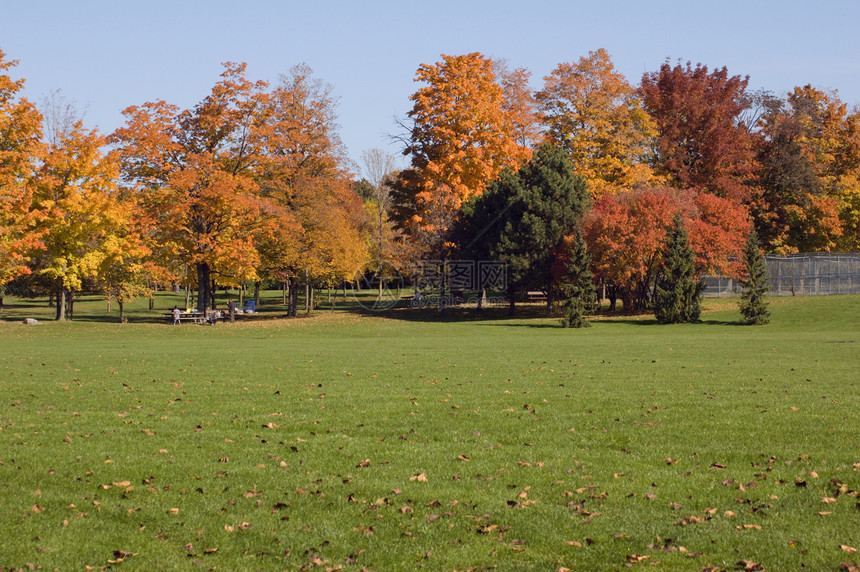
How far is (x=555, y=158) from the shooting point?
48.5m

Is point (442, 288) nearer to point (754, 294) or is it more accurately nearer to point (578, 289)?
point (578, 289)

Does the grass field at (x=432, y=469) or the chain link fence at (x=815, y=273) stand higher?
the chain link fence at (x=815, y=273)

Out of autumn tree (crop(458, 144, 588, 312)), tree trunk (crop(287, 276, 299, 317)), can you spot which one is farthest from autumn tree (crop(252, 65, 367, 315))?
autumn tree (crop(458, 144, 588, 312))

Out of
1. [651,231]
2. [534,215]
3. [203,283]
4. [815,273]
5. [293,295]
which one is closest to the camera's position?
[651,231]

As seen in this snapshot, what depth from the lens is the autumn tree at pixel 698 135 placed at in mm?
54625

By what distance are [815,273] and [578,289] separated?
81.7 feet

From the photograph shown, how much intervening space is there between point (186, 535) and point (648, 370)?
42.0 ft

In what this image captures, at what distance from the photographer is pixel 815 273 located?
54.8 meters

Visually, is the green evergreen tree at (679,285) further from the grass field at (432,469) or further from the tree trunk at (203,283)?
the tree trunk at (203,283)

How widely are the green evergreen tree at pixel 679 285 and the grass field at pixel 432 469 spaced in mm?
23409

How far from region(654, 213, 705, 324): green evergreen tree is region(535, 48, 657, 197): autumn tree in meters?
11.5

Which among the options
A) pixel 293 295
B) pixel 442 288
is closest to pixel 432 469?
pixel 442 288

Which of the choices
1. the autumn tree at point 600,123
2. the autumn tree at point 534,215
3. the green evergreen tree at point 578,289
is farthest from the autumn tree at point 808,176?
the green evergreen tree at point 578,289

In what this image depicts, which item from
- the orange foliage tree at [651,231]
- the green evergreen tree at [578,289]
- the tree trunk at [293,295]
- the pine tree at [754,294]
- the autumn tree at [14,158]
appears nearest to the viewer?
the autumn tree at [14,158]
